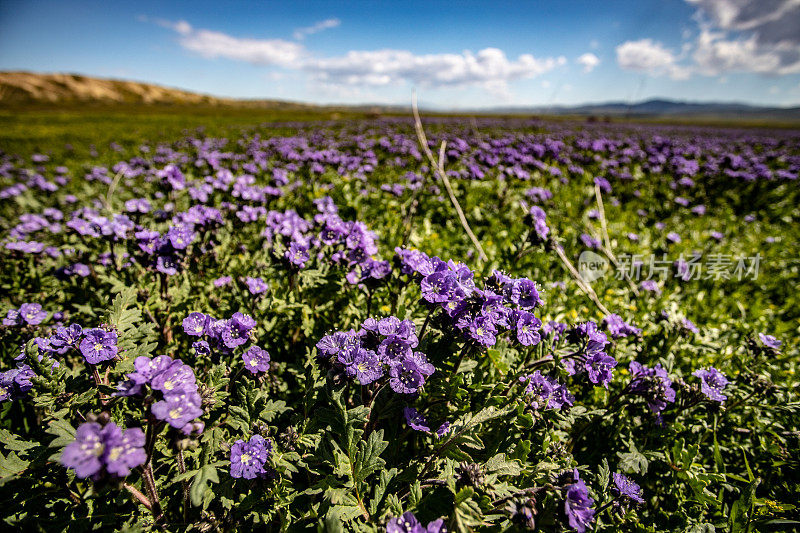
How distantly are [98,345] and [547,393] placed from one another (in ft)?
9.41

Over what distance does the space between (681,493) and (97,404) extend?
424 centimetres

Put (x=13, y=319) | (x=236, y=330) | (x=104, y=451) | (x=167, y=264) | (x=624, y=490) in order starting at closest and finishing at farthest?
(x=104, y=451)
(x=624, y=490)
(x=236, y=330)
(x=13, y=319)
(x=167, y=264)

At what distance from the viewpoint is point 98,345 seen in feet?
6.74

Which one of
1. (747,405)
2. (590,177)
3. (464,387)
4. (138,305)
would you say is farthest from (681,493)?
(590,177)

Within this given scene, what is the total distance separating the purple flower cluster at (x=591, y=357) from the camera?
2447 millimetres

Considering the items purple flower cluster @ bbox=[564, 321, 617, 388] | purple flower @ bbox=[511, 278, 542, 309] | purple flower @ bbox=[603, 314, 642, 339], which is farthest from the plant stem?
purple flower @ bbox=[603, 314, 642, 339]

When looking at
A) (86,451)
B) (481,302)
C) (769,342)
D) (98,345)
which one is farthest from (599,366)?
(98,345)

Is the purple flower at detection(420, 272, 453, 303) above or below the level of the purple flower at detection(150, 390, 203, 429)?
above

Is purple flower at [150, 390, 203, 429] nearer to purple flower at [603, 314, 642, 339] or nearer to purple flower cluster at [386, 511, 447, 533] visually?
purple flower cluster at [386, 511, 447, 533]

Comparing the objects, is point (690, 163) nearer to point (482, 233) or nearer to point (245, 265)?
point (482, 233)

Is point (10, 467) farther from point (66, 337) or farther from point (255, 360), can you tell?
point (255, 360)

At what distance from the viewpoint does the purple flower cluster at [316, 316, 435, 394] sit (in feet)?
6.55

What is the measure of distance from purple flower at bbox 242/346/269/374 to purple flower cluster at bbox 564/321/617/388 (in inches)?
83.8

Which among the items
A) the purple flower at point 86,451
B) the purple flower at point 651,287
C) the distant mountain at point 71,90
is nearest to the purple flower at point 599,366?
the purple flower at point 86,451
